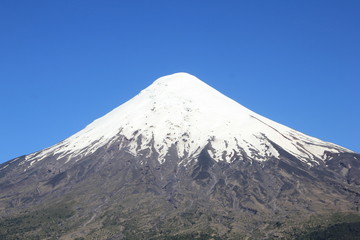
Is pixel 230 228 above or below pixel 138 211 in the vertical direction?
below


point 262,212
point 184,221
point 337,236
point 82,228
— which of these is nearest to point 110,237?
point 82,228

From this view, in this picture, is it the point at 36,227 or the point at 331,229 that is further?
the point at 36,227

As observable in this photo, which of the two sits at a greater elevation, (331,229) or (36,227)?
(36,227)

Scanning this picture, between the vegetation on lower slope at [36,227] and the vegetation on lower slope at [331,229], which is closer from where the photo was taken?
the vegetation on lower slope at [331,229]

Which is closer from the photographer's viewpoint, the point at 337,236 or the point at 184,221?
the point at 337,236

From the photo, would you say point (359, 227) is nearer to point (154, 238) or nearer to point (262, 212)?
point (262, 212)

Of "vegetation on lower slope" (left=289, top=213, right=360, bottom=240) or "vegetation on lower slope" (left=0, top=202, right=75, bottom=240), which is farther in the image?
"vegetation on lower slope" (left=0, top=202, right=75, bottom=240)

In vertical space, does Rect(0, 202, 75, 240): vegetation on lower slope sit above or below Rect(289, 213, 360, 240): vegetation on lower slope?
above

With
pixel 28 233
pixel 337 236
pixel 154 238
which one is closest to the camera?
pixel 337 236

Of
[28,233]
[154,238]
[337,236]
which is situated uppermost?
[28,233]

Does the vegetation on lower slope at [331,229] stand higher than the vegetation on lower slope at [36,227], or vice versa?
the vegetation on lower slope at [36,227]

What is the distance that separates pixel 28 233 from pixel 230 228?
62789mm

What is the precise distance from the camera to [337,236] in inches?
6417

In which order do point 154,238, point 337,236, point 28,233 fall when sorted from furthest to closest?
point 28,233 < point 154,238 < point 337,236
